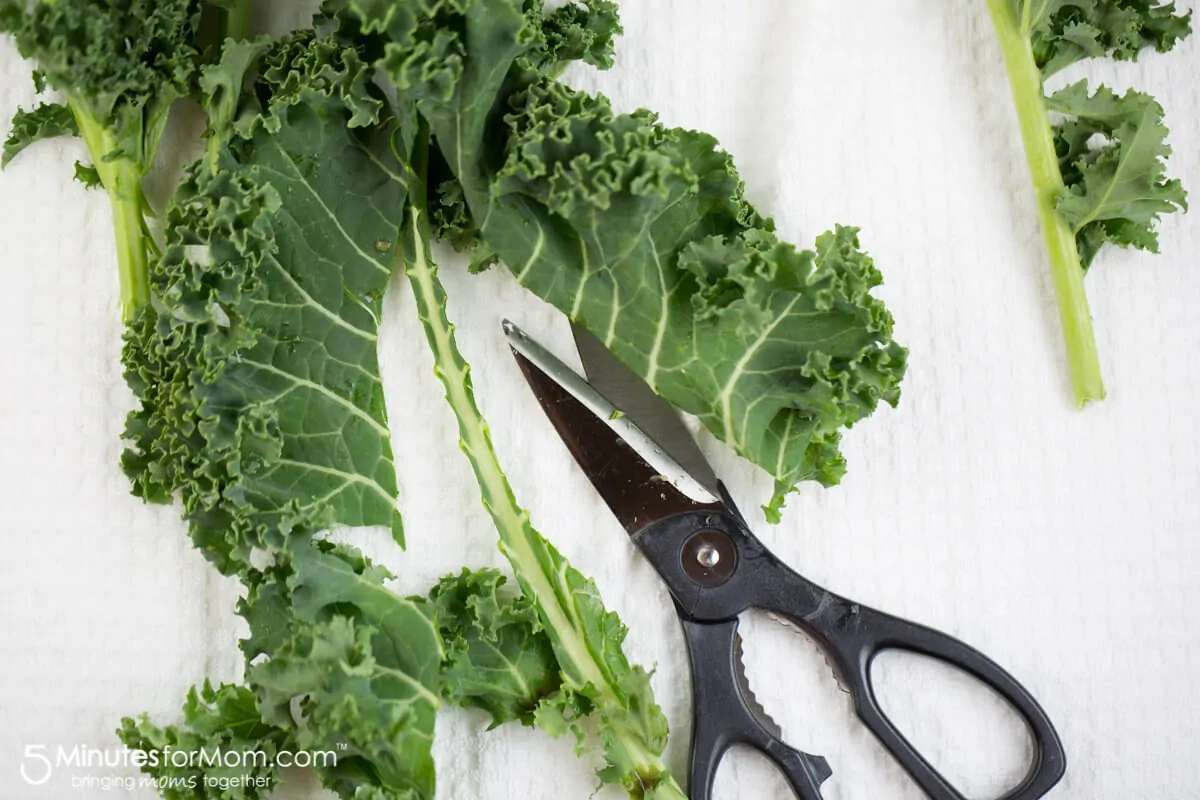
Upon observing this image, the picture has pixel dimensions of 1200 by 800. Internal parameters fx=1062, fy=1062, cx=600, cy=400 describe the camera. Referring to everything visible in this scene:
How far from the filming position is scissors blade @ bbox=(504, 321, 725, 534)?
1.51 metres

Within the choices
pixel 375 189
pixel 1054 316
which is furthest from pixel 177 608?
pixel 1054 316

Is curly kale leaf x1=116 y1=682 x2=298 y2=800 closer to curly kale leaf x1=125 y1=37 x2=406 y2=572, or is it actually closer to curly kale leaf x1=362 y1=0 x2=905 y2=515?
curly kale leaf x1=125 y1=37 x2=406 y2=572

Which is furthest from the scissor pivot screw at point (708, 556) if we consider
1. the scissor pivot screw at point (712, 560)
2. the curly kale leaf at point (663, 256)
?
the curly kale leaf at point (663, 256)

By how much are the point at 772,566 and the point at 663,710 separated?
279 mm

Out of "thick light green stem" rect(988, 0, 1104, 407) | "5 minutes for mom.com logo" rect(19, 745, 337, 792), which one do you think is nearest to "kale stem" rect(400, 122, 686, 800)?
"5 minutes for mom.com logo" rect(19, 745, 337, 792)

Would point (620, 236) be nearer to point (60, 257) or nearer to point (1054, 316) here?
point (1054, 316)

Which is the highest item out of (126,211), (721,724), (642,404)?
(126,211)

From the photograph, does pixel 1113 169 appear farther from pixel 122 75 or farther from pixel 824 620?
pixel 122 75

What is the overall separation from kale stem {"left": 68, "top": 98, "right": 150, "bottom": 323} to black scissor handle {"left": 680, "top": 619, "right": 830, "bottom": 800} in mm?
937

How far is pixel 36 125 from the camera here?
5.24 feet

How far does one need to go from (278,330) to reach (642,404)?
1.71 ft

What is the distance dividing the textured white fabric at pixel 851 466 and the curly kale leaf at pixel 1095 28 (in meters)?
0.06

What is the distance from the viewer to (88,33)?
140 cm

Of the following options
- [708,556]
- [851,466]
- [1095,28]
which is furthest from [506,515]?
[1095,28]
